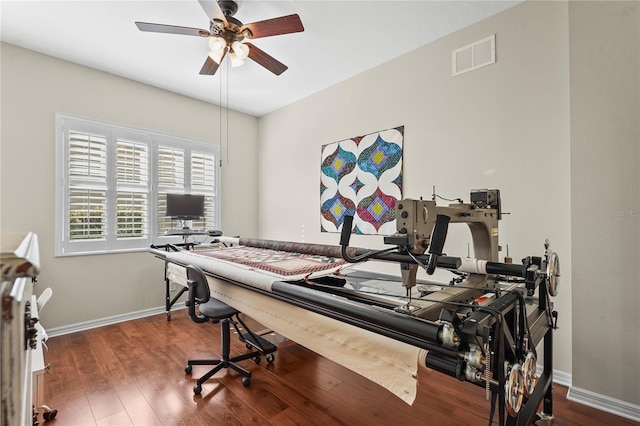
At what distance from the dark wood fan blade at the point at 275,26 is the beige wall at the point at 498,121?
4.54 feet

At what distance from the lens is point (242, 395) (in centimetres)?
207

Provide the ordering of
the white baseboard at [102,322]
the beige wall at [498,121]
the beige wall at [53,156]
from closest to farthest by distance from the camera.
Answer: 1. the beige wall at [498,121]
2. the beige wall at [53,156]
3. the white baseboard at [102,322]

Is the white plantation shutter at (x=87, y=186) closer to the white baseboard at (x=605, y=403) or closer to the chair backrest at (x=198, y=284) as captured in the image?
the chair backrest at (x=198, y=284)

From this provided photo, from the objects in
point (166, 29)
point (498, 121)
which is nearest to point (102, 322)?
point (166, 29)

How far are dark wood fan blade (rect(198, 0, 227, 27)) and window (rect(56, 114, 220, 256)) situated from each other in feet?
7.15

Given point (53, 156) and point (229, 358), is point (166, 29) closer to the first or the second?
point (53, 156)

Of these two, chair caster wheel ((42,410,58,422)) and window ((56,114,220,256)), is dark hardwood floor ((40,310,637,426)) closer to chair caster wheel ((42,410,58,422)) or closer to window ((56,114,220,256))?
chair caster wheel ((42,410,58,422))

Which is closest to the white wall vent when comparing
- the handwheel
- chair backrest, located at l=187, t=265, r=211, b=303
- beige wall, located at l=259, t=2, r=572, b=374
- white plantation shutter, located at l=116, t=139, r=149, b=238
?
beige wall, located at l=259, t=2, r=572, b=374

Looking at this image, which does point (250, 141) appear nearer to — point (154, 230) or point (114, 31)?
point (154, 230)

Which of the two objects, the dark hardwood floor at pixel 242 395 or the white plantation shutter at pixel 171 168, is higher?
the white plantation shutter at pixel 171 168

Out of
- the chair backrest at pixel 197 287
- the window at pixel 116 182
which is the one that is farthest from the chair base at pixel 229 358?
the window at pixel 116 182

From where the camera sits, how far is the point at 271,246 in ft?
8.33

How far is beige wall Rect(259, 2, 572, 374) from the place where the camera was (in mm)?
2170

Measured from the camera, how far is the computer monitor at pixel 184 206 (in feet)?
11.7
